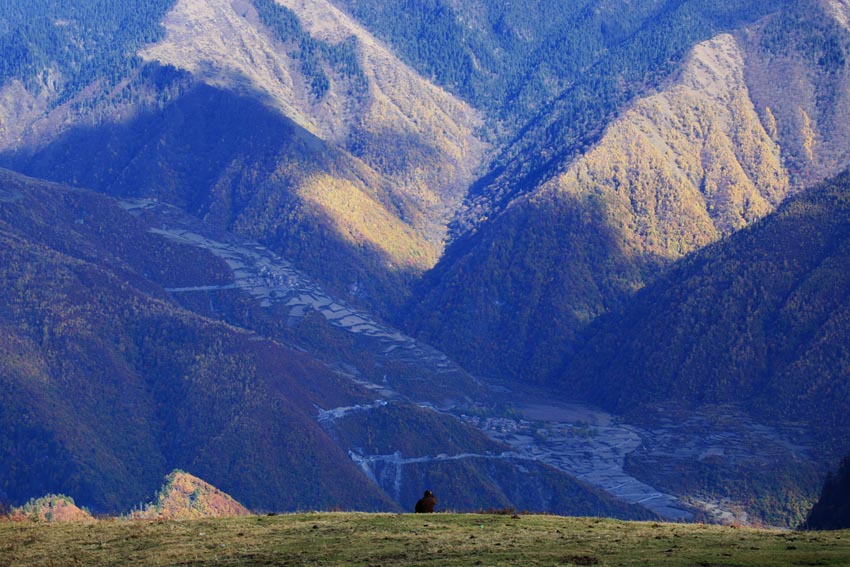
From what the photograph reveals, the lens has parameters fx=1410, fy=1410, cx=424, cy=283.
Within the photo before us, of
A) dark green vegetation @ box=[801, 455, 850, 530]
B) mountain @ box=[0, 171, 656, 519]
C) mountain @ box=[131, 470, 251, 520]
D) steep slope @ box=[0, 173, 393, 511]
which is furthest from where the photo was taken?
mountain @ box=[0, 171, 656, 519]

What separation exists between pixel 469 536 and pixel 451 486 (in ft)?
412

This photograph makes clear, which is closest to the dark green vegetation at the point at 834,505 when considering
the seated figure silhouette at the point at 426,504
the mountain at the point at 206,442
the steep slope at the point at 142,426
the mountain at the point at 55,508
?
the seated figure silhouette at the point at 426,504

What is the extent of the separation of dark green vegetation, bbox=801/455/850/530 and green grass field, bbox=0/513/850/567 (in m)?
52.4

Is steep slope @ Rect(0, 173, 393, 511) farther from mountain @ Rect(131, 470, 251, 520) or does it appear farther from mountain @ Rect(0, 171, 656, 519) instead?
mountain @ Rect(131, 470, 251, 520)

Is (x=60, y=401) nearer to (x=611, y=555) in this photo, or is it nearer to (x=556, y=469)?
(x=556, y=469)

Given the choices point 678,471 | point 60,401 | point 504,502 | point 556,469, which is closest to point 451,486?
point 504,502

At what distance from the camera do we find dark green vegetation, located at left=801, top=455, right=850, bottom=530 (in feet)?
374

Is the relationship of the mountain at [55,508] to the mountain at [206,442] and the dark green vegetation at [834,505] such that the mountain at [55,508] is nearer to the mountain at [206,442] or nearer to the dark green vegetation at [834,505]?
the mountain at [206,442]

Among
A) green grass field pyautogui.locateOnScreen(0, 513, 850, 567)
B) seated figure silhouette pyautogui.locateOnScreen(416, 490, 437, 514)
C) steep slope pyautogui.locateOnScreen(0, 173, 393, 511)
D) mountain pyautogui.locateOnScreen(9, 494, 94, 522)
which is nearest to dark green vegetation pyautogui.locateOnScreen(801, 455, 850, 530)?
green grass field pyautogui.locateOnScreen(0, 513, 850, 567)

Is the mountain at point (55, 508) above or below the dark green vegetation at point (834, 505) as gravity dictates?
below

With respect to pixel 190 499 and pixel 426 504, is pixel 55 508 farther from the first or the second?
pixel 426 504

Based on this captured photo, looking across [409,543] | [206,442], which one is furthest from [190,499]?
[409,543]

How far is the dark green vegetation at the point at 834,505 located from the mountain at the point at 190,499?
198ft

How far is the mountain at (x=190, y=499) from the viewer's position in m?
151
